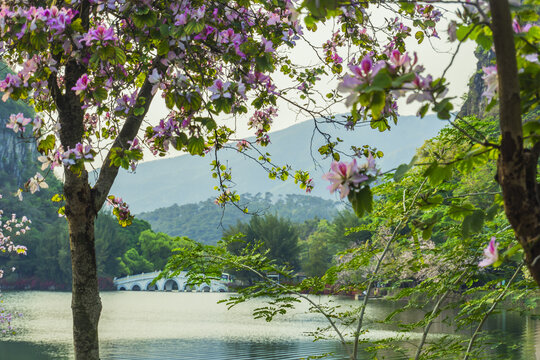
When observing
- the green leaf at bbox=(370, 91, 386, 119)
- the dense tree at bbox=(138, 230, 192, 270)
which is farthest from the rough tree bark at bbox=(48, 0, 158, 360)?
the dense tree at bbox=(138, 230, 192, 270)

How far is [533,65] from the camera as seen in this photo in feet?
4.38

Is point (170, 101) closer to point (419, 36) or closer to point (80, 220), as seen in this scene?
point (80, 220)

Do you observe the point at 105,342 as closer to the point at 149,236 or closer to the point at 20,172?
the point at 149,236

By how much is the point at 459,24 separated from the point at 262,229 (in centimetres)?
4727

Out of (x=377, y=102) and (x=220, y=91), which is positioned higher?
(x=220, y=91)

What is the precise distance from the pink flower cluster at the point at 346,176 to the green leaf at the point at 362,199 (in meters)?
0.02

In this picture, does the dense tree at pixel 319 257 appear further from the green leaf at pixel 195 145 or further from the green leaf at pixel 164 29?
the green leaf at pixel 164 29

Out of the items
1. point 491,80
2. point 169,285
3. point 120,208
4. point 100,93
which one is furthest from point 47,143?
point 169,285

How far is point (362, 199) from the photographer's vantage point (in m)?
1.41

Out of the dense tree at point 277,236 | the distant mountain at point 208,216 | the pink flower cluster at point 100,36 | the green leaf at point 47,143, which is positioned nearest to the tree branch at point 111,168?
the green leaf at point 47,143

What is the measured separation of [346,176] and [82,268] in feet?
9.19

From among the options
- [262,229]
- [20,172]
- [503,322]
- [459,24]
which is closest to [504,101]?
[459,24]

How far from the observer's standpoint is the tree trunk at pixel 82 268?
12.2 ft

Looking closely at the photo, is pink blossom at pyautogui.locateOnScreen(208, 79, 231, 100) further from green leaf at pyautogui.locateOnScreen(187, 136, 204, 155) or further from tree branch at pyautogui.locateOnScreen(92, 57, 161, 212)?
tree branch at pyautogui.locateOnScreen(92, 57, 161, 212)
